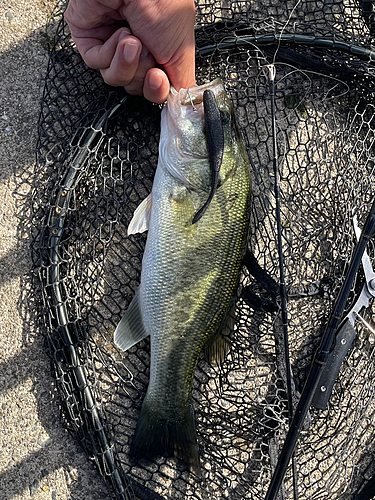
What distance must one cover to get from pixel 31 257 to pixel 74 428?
828 millimetres

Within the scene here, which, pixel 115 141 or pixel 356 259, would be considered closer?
pixel 356 259

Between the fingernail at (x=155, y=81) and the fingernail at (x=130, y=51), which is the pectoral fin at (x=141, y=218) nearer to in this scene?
the fingernail at (x=155, y=81)

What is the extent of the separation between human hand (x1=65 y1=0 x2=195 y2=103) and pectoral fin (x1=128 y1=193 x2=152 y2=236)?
48 cm

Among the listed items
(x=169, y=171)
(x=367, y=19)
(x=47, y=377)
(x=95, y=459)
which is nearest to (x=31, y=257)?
(x=47, y=377)

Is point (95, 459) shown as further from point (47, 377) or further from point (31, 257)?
point (31, 257)

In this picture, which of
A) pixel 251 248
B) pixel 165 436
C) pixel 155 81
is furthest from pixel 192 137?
pixel 165 436

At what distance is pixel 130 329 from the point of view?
2.05 meters

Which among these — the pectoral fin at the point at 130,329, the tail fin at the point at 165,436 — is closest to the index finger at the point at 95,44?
the pectoral fin at the point at 130,329

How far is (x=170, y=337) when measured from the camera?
195cm

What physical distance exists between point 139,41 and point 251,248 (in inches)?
44.1

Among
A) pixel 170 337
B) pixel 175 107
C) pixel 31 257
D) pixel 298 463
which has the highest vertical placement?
pixel 175 107

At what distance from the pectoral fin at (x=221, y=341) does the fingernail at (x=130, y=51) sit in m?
1.15

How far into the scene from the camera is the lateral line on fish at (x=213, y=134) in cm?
192

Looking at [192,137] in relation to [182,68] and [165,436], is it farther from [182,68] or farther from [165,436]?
[165,436]
